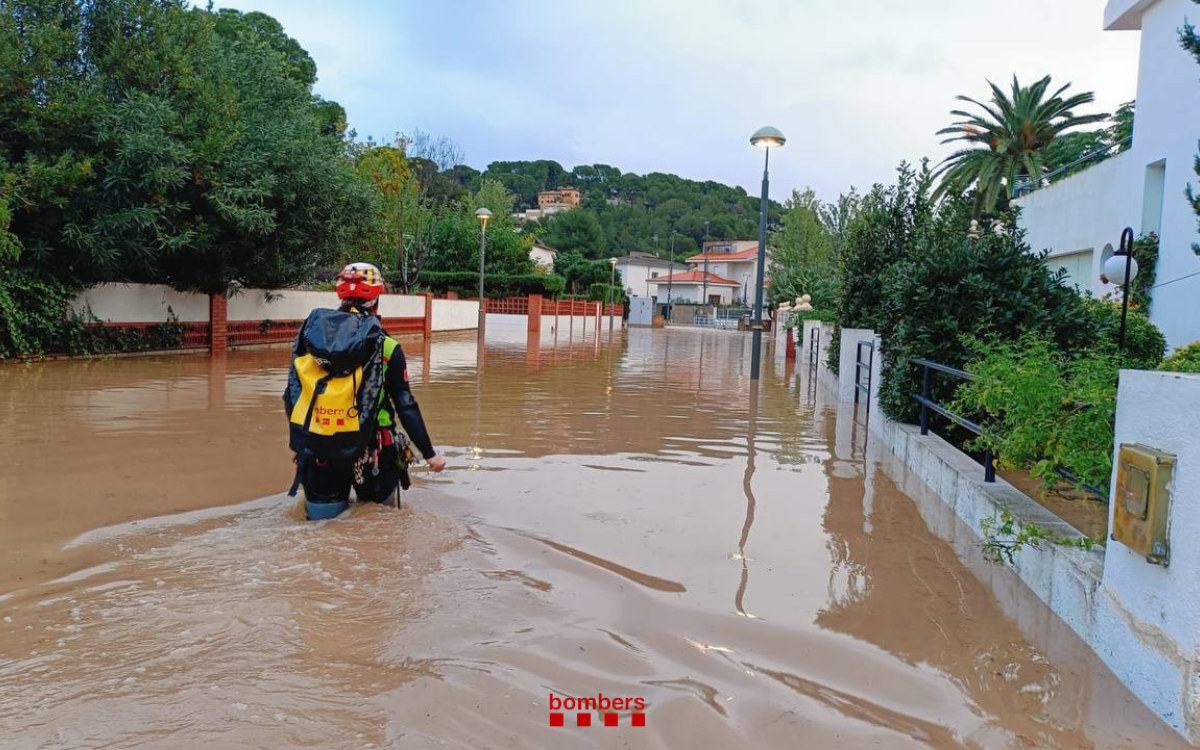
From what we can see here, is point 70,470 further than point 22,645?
Yes

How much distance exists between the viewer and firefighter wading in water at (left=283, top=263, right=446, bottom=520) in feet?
14.2

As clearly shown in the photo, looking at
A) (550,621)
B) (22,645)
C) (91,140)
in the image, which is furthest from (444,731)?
(91,140)

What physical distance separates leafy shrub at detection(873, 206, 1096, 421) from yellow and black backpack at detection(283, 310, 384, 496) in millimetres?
→ 5362

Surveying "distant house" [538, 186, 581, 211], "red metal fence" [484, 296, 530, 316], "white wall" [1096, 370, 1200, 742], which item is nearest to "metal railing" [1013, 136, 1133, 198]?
"white wall" [1096, 370, 1200, 742]

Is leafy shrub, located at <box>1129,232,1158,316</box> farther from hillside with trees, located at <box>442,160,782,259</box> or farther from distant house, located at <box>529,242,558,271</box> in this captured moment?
hillside with trees, located at <box>442,160,782,259</box>

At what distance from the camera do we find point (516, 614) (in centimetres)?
400

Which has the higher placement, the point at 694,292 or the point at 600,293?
the point at 694,292


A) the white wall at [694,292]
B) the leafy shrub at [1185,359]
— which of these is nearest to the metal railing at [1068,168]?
the leafy shrub at [1185,359]

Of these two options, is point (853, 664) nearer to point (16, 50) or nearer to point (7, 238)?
point (7, 238)

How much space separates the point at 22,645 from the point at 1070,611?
4560mm

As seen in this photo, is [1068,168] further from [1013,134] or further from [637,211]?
[637,211]

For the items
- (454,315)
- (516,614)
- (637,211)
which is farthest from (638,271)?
(516,614)

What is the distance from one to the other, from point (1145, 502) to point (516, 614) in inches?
104

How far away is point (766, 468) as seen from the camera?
7977 mm
